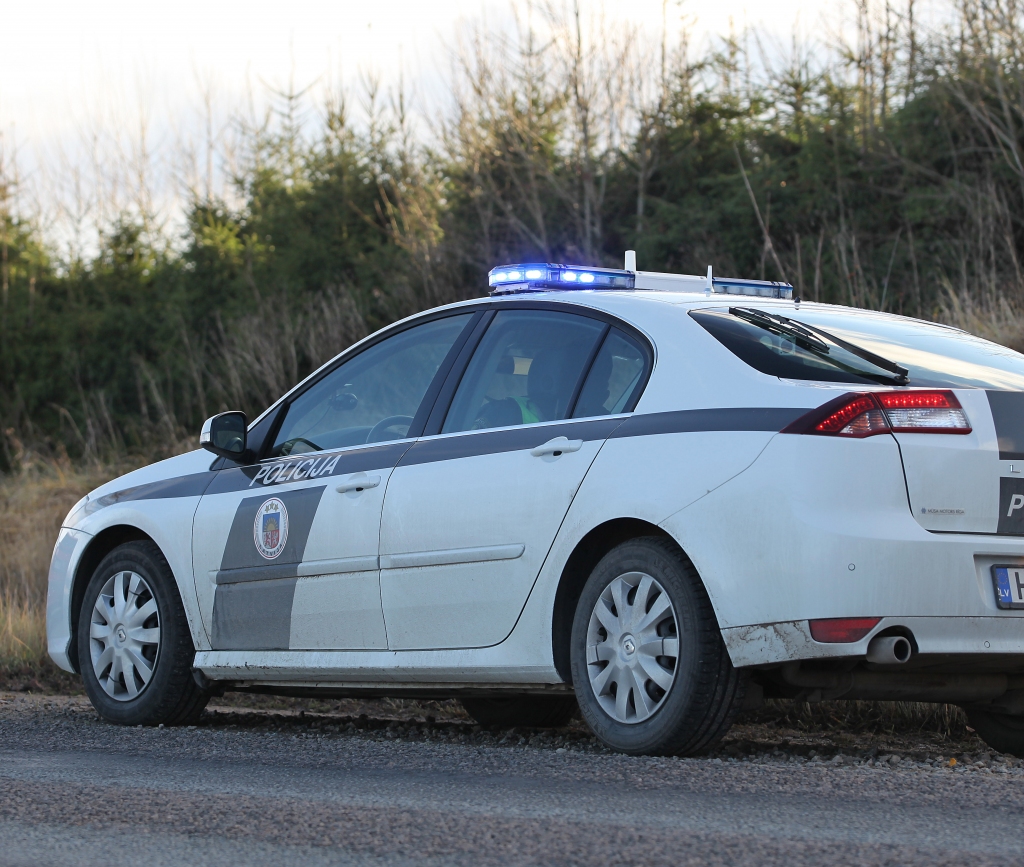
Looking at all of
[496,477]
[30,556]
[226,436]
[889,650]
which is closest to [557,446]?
[496,477]

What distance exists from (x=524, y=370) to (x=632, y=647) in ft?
3.83

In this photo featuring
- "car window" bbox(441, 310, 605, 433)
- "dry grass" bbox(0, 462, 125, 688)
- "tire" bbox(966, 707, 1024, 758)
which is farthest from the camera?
"dry grass" bbox(0, 462, 125, 688)

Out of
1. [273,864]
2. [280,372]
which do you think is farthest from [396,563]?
[280,372]

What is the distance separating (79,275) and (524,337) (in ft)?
85.5

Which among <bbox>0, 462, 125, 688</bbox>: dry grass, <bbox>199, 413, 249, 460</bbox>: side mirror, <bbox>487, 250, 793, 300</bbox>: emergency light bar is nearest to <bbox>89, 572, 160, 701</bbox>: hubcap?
<bbox>199, 413, 249, 460</bbox>: side mirror

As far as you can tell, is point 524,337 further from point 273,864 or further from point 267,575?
point 273,864

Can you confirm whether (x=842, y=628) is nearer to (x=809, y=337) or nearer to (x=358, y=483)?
(x=809, y=337)

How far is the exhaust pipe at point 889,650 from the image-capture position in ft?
12.9

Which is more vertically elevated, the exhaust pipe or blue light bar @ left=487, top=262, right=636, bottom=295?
blue light bar @ left=487, top=262, right=636, bottom=295

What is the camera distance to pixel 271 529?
557 centimetres

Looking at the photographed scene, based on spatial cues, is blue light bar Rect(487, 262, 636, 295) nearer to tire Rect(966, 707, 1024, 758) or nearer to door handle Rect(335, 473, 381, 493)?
door handle Rect(335, 473, 381, 493)

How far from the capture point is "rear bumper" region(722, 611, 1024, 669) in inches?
154

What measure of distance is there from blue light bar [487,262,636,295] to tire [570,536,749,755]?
4.46 feet

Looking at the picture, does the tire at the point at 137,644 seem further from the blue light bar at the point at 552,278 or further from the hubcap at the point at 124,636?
the blue light bar at the point at 552,278
